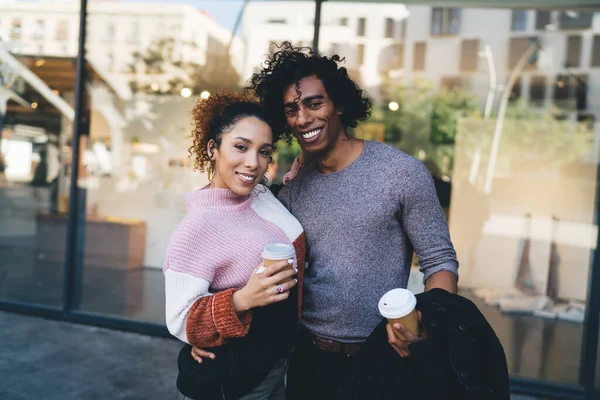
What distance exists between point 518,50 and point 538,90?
0.51 m

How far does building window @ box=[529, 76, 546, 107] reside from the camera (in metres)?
5.80

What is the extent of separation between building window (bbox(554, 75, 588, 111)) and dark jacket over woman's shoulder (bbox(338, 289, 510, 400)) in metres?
4.93

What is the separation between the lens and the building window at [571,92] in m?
5.51

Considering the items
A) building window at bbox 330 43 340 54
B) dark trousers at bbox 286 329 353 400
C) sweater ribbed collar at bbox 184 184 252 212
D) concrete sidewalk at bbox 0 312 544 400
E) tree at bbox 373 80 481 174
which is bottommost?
concrete sidewalk at bbox 0 312 544 400

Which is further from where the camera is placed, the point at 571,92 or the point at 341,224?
the point at 571,92

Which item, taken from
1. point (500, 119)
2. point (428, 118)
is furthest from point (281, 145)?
point (500, 119)

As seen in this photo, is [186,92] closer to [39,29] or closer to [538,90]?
[39,29]

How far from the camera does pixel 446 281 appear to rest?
1.66m

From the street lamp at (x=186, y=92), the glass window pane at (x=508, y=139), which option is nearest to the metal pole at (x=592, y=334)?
the glass window pane at (x=508, y=139)

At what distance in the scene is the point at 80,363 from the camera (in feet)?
13.3

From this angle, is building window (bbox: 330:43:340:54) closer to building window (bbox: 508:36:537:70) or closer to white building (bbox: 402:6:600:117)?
white building (bbox: 402:6:600:117)

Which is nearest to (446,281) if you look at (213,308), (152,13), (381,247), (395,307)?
(381,247)

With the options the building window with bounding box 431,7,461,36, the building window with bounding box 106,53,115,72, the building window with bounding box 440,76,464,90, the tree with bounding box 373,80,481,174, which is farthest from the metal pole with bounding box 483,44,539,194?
the building window with bounding box 106,53,115,72

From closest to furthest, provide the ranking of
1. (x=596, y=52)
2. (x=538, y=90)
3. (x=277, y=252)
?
(x=277, y=252) < (x=596, y=52) < (x=538, y=90)
